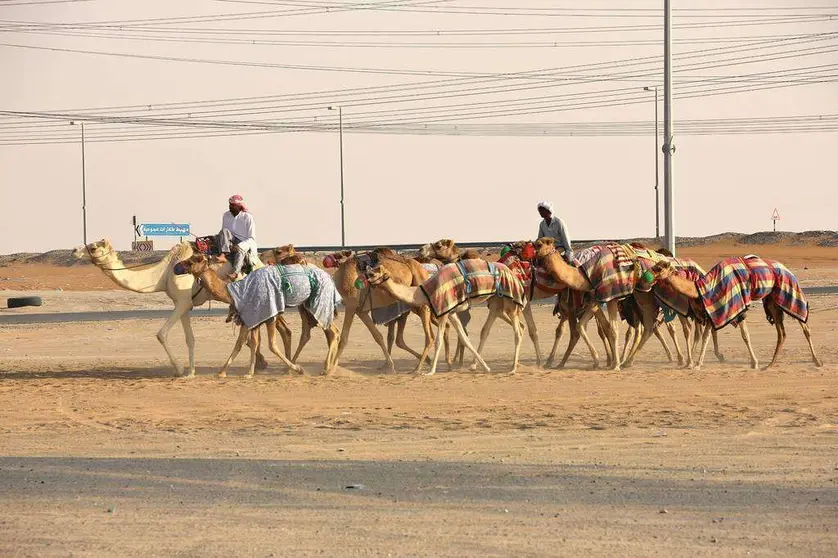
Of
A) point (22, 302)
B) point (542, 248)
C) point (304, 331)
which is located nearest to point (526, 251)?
point (542, 248)

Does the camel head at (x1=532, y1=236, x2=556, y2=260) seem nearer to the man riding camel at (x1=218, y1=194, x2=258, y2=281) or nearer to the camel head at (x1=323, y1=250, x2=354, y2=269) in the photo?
the camel head at (x1=323, y1=250, x2=354, y2=269)

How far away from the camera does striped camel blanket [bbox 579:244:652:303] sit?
21750mm

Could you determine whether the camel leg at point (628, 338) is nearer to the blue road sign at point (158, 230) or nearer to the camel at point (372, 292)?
the camel at point (372, 292)

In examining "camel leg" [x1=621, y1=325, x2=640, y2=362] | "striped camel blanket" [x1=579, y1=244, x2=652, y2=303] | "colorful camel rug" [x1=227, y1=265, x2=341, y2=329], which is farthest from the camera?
"camel leg" [x1=621, y1=325, x2=640, y2=362]

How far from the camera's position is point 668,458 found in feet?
41.0

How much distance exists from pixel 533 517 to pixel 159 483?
3189 mm

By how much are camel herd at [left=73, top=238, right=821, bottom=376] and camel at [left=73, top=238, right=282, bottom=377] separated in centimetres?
2

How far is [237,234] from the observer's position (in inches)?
861

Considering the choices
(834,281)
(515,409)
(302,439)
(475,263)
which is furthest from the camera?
(834,281)

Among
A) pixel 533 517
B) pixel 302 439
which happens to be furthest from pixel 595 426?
pixel 533 517

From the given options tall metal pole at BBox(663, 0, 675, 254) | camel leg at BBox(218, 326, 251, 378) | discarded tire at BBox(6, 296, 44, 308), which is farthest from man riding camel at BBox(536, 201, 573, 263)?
discarded tire at BBox(6, 296, 44, 308)

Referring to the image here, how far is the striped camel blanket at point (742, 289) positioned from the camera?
21.3m

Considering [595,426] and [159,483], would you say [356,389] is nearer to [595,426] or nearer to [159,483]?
[595,426]

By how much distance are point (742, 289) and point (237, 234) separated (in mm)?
7629
